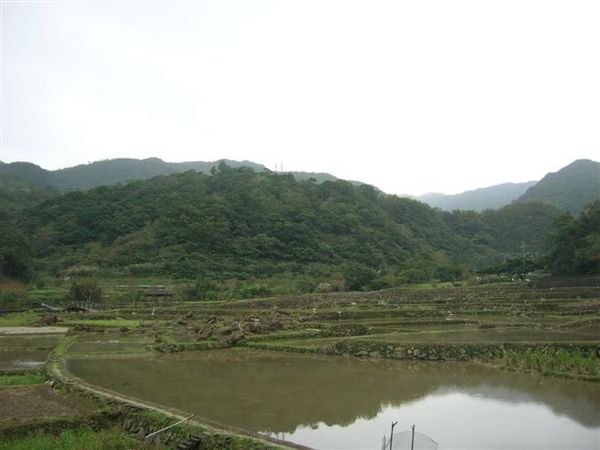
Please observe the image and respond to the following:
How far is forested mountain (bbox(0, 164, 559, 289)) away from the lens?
66.1 meters

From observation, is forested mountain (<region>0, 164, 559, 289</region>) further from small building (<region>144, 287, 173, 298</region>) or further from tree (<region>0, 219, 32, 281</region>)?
small building (<region>144, 287, 173, 298</region>)

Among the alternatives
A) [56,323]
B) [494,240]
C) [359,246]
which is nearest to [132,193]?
[359,246]

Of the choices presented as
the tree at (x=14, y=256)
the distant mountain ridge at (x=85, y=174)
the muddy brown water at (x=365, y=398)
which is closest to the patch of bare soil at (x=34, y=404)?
the muddy brown water at (x=365, y=398)

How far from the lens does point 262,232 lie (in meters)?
77.5

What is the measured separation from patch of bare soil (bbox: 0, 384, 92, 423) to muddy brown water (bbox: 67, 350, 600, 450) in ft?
6.43

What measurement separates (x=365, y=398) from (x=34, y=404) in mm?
9532

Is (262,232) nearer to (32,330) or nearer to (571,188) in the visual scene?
(32,330)

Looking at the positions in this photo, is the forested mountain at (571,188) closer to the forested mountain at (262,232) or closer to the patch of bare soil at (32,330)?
the forested mountain at (262,232)

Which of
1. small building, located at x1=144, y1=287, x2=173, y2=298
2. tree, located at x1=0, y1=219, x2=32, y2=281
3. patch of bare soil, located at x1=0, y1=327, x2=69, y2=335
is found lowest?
patch of bare soil, located at x1=0, y1=327, x2=69, y2=335

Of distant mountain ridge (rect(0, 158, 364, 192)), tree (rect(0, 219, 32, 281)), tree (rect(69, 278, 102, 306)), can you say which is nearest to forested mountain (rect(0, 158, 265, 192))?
distant mountain ridge (rect(0, 158, 364, 192))

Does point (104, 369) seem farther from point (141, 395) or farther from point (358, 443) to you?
point (358, 443)

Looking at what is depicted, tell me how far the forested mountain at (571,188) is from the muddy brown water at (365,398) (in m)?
106

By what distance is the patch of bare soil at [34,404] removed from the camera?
1268cm

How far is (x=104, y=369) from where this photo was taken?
19.4 m
